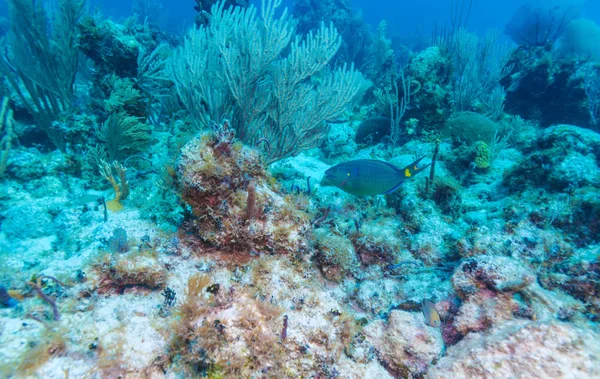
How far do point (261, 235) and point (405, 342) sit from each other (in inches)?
58.4

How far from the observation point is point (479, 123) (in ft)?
21.3

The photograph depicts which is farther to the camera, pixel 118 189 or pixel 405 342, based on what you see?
pixel 118 189

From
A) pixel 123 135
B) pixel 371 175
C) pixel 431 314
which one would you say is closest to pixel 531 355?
pixel 431 314

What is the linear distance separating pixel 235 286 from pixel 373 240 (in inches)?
70.6

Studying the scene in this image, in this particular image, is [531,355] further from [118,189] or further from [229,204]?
[118,189]

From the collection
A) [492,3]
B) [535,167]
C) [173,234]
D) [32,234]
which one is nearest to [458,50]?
[535,167]

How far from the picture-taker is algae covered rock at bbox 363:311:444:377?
2166mm

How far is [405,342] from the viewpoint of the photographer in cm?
223

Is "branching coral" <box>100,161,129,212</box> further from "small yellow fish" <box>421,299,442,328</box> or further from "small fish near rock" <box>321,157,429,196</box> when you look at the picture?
"small yellow fish" <box>421,299,442,328</box>

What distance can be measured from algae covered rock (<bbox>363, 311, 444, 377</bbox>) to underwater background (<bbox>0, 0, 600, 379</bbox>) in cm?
1

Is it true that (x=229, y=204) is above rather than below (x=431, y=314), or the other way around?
above

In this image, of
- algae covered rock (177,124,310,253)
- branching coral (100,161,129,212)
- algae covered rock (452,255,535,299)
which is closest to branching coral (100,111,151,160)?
branching coral (100,161,129,212)

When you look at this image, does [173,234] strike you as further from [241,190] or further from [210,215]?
[241,190]

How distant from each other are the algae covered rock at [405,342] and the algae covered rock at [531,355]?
8.3 inches
